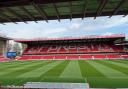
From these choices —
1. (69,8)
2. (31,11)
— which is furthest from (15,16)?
(69,8)

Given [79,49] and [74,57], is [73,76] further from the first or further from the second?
[79,49]

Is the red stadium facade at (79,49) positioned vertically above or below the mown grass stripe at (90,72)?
above

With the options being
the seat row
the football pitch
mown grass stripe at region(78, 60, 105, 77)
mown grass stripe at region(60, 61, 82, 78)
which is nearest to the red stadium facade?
the seat row

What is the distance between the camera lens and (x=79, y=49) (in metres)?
59.4

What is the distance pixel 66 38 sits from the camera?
189 feet

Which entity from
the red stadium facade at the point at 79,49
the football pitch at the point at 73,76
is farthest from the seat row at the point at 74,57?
the football pitch at the point at 73,76

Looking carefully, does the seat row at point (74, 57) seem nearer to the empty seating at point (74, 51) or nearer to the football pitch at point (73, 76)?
the empty seating at point (74, 51)

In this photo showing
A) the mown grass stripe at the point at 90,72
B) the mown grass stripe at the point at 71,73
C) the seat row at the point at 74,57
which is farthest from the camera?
the seat row at the point at 74,57

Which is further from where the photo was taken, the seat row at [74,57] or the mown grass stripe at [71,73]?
the seat row at [74,57]

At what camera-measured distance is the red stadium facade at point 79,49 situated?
5516 centimetres

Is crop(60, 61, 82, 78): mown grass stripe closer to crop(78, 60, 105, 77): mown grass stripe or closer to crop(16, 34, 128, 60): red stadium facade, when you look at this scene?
crop(78, 60, 105, 77): mown grass stripe

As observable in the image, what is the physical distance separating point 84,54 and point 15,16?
164 ft

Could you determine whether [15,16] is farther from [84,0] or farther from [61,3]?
[84,0]

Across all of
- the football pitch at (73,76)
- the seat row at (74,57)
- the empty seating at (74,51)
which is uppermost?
the empty seating at (74,51)
